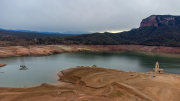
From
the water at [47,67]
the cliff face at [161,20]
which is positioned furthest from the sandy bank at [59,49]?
the cliff face at [161,20]

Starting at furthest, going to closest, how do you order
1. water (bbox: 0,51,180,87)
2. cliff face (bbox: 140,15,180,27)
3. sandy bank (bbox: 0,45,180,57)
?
cliff face (bbox: 140,15,180,27)
sandy bank (bbox: 0,45,180,57)
water (bbox: 0,51,180,87)

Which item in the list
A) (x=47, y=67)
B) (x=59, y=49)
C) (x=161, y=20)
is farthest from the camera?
(x=161, y=20)

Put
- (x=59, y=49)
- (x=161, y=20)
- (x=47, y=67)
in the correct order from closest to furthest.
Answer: (x=47, y=67) < (x=59, y=49) < (x=161, y=20)

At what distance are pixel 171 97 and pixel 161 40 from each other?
87.4 meters

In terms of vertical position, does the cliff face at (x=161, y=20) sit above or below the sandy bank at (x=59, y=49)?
above

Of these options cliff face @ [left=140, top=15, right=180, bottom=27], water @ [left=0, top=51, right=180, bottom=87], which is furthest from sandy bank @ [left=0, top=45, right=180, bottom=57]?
cliff face @ [left=140, top=15, right=180, bottom=27]

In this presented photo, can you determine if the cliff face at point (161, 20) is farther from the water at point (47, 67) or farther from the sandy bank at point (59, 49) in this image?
the water at point (47, 67)

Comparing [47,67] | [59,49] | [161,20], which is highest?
[161,20]

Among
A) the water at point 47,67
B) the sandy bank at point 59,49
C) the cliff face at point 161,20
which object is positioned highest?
the cliff face at point 161,20

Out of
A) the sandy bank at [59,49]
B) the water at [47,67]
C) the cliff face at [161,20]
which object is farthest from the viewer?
the cliff face at [161,20]

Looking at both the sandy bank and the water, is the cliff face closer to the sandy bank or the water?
the sandy bank

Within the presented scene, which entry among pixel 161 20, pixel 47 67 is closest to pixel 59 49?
pixel 47 67

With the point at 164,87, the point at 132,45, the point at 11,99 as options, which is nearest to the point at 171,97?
the point at 164,87

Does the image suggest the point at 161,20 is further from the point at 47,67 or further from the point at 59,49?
the point at 47,67
